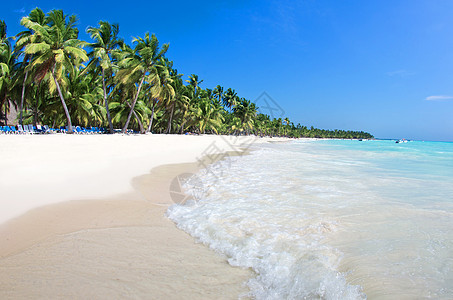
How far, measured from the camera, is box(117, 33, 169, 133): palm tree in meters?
22.2

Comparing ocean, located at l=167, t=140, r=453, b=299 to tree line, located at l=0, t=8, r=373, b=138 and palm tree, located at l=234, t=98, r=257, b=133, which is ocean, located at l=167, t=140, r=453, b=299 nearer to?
tree line, located at l=0, t=8, r=373, b=138

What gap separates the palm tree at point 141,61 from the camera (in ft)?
72.7

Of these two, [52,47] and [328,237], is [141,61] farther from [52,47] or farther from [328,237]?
[328,237]

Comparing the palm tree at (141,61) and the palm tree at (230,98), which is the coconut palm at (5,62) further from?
the palm tree at (230,98)

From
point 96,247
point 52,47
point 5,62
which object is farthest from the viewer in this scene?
point 5,62

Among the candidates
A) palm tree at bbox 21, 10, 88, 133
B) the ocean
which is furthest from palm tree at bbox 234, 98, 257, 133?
the ocean

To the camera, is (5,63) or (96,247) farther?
(5,63)

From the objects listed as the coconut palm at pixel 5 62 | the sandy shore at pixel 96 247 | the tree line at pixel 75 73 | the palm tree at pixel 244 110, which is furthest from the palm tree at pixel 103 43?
the palm tree at pixel 244 110

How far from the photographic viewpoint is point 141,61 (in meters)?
22.8

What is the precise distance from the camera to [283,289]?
2.31 metres

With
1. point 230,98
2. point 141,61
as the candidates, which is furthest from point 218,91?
point 141,61

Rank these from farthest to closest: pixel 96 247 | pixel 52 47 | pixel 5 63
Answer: pixel 5 63 < pixel 52 47 < pixel 96 247

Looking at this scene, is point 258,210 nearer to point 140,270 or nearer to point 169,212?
point 169,212

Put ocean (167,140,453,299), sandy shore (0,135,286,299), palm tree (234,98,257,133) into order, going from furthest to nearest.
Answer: palm tree (234,98,257,133), ocean (167,140,453,299), sandy shore (0,135,286,299)
